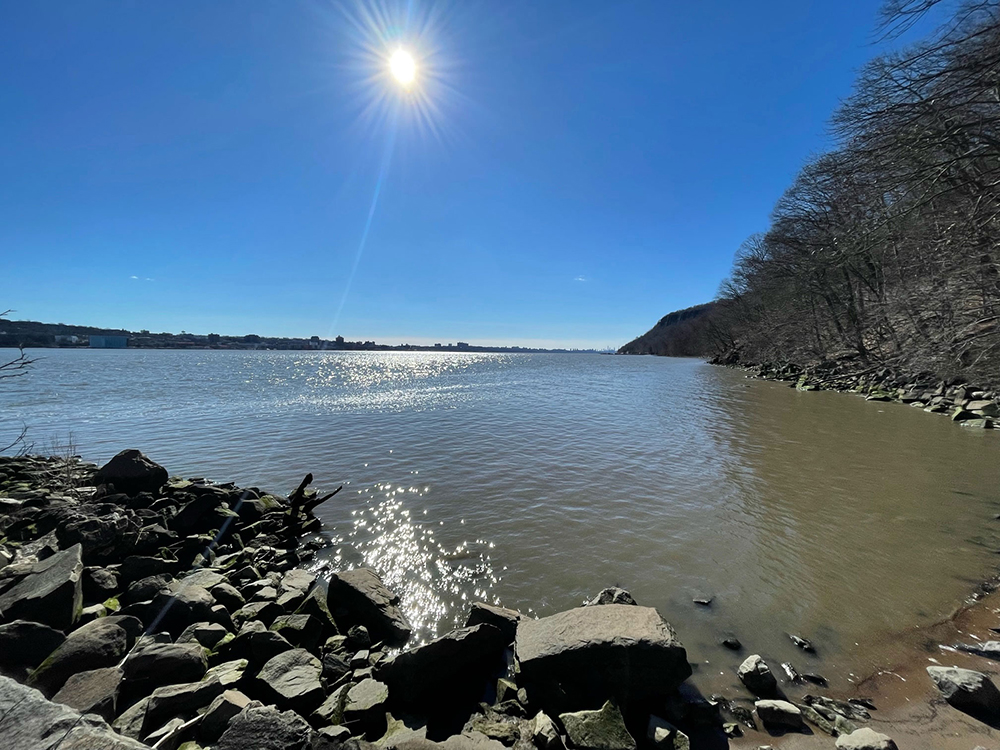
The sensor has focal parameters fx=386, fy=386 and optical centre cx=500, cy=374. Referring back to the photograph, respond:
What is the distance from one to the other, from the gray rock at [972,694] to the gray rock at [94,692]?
803 cm

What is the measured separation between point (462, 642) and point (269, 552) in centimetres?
536

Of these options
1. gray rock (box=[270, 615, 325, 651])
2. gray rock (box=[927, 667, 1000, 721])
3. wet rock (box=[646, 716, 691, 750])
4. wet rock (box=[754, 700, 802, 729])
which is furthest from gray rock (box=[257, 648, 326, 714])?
gray rock (box=[927, 667, 1000, 721])

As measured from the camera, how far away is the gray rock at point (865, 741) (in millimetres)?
3146

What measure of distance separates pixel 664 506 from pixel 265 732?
8522 millimetres

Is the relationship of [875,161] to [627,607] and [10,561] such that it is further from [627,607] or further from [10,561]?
[10,561]

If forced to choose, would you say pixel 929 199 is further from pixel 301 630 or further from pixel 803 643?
pixel 301 630

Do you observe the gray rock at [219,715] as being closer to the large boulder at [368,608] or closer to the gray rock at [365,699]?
the gray rock at [365,699]

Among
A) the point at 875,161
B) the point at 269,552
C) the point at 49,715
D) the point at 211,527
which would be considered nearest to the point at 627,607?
the point at 49,715

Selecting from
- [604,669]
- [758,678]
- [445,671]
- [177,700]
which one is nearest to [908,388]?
[758,678]

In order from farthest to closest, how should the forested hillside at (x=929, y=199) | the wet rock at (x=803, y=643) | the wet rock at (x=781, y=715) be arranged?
the forested hillside at (x=929, y=199)
the wet rock at (x=803, y=643)
the wet rock at (x=781, y=715)

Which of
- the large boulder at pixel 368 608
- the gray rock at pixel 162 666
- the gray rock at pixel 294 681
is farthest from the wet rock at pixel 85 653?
the large boulder at pixel 368 608

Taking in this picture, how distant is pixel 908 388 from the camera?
23906mm

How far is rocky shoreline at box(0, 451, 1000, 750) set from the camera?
3.27 metres

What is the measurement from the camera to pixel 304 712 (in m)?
3.79
